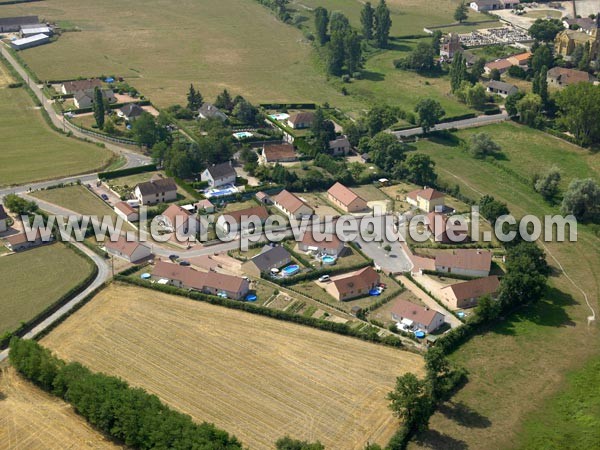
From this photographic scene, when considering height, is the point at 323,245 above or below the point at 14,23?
below

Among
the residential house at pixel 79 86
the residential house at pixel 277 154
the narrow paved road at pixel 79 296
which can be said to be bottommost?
the narrow paved road at pixel 79 296

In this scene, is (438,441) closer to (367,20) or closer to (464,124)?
(464,124)

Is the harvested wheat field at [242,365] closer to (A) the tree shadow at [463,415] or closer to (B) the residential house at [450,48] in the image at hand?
(A) the tree shadow at [463,415]

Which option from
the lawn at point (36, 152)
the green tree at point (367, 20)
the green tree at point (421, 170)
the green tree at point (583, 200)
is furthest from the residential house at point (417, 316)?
the green tree at point (367, 20)

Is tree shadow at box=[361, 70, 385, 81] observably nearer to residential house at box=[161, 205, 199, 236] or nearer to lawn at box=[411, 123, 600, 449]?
lawn at box=[411, 123, 600, 449]

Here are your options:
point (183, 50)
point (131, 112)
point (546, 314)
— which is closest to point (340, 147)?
point (131, 112)

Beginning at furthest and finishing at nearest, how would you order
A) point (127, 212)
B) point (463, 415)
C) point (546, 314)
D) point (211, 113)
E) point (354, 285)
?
1. point (211, 113)
2. point (127, 212)
3. point (354, 285)
4. point (546, 314)
5. point (463, 415)

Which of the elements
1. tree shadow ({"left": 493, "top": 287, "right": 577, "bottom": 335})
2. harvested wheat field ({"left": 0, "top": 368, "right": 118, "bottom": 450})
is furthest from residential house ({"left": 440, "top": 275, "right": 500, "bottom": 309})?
harvested wheat field ({"left": 0, "top": 368, "right": 118, "bottom": 450})
